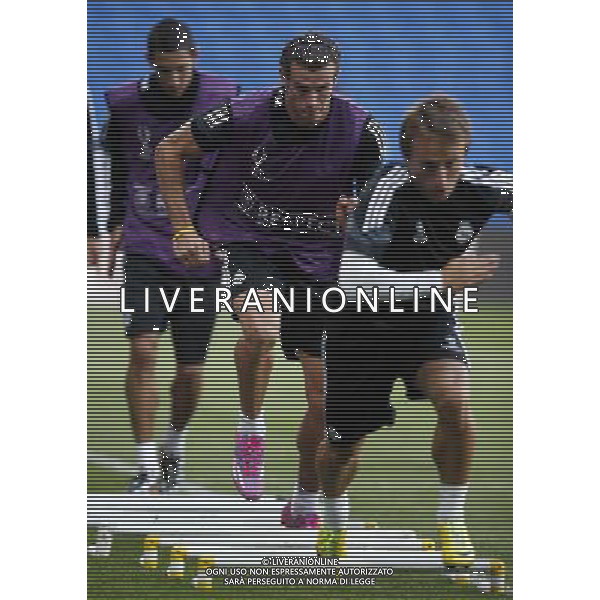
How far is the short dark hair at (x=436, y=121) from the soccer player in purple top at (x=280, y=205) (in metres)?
0.19

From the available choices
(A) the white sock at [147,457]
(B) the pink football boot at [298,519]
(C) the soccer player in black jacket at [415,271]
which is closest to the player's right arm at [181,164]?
(C) the soccer player in black jacket at [415,271]

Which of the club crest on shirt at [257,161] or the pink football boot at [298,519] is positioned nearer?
the club crest on shirt at [257,161]

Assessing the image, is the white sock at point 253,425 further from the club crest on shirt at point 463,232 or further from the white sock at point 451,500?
the club crest on shirt at point 463,232

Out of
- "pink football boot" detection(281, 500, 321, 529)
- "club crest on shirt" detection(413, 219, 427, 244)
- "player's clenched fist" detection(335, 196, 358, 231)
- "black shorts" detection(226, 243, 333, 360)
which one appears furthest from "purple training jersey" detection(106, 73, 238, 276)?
"pink football boot" detection(281, 500, 321, 529)

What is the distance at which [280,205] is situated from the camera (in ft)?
32.8

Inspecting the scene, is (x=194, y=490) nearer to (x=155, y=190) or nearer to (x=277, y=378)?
(x=277, y=378)

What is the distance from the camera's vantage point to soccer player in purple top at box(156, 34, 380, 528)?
→ 32.8ft

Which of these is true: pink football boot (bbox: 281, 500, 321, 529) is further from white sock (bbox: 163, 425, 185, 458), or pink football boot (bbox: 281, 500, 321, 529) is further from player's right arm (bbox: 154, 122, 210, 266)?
player's right arm (bbox: 154, 122, 210, 266)

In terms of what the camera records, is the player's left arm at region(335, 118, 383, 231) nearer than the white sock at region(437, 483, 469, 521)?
Yes

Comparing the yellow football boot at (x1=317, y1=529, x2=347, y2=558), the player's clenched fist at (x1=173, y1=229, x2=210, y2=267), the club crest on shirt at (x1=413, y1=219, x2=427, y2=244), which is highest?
the club crest on shirt at (x1=413, y1=219, x2=427, y2=244)

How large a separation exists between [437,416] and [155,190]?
83.8 inches

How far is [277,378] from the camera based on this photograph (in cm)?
1008

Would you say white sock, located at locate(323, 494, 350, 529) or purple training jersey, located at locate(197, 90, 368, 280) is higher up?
purple training jersey, located at locate(197, 90, 368, 280)

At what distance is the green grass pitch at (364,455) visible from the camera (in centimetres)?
1007
